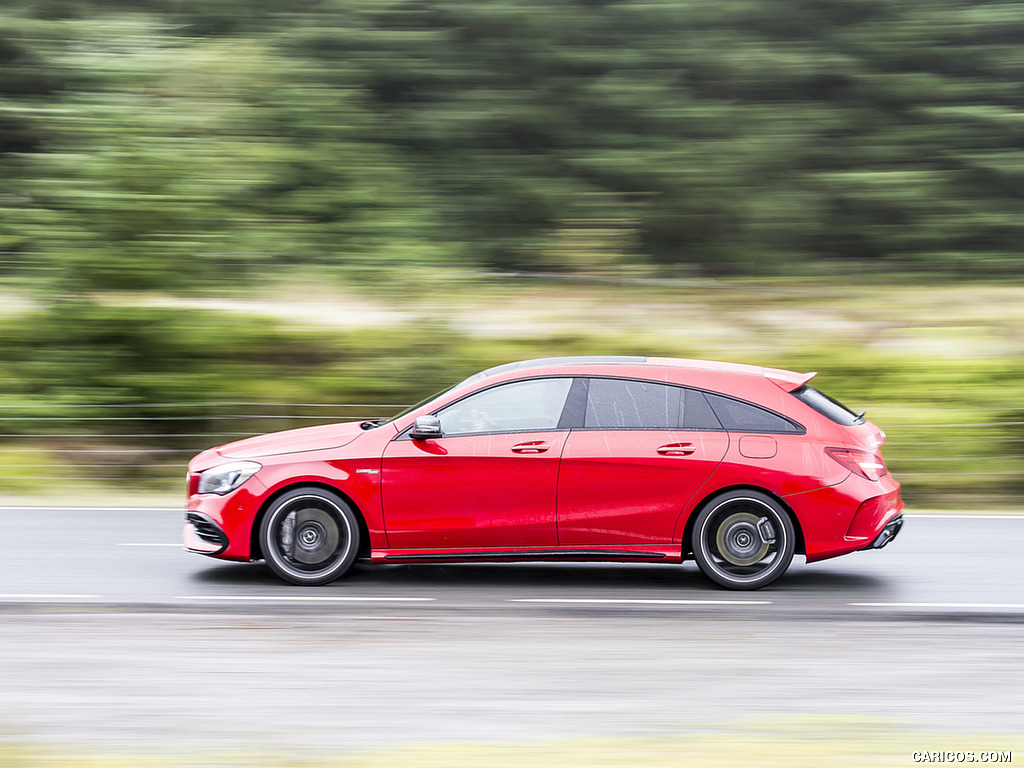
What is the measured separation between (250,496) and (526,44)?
19.1m

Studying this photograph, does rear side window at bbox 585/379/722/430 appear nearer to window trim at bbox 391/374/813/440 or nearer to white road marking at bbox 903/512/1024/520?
window trim at bbox 391/374/813/440

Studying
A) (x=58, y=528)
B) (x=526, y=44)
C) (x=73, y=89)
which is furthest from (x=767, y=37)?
(x=58, y=528)

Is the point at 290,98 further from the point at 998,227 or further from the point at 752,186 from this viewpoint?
the point at 998,227

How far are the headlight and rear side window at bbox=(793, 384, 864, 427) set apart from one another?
3.51m

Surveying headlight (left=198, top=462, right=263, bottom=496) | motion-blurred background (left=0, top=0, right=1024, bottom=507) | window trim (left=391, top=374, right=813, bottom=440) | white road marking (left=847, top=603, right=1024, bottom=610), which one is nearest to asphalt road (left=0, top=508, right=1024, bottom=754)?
white road marking (left=847, top=603, right=1024, bottom=610)

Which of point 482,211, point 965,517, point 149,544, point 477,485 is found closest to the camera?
point 477,485

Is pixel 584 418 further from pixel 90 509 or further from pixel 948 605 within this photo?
pixel 90 509

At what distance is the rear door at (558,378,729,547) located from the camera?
7.22 metres

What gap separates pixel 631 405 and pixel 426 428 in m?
1.31

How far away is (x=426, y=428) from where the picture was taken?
7.29 metres

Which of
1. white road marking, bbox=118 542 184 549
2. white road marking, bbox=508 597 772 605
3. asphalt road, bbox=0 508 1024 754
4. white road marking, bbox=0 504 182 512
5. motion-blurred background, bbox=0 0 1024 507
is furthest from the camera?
motion-blurred background, bbox=0 0 1024 507

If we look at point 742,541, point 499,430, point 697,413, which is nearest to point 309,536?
point 499,430

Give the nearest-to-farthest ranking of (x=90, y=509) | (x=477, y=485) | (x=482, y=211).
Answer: (x=477, y=485) < (x=90, y=509) < (x=482, y=211)

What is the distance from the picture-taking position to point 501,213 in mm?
24594
